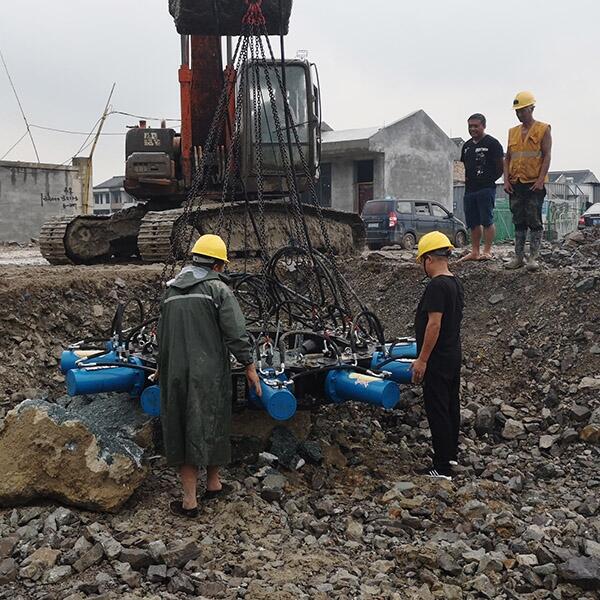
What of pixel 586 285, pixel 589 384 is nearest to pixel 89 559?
pixel 589 384

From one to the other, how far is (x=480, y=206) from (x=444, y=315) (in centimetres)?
376

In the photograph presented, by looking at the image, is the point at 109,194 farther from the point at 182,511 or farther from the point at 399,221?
the point at 182,511

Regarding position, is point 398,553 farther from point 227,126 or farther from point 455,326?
point 227,126

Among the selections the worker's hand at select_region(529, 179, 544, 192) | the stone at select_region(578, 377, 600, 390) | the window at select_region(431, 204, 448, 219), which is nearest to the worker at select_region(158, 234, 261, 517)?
the stone at select_region(578, 377, 600, 390)

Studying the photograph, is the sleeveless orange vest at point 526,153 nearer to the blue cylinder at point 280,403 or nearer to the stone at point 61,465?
the blue cylinder at point 280,403

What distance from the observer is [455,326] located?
16.5 ft

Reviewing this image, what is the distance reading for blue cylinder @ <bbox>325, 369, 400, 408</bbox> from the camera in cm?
466

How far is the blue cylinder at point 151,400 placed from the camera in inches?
193

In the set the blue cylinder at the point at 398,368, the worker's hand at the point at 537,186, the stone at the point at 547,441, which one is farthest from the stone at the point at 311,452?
the worker's hand at the point at 537,186

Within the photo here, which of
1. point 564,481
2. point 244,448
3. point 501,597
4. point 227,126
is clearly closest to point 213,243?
point 244,448

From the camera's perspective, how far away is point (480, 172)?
27.0 ft

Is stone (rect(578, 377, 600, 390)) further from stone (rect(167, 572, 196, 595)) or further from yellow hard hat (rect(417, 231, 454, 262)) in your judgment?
stone (rect(167, 572, 196, 595))

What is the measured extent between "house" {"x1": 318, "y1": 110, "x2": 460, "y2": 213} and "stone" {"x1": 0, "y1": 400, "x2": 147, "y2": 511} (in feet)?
75.0

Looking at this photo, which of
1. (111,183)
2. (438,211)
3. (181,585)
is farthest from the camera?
(111,183)
